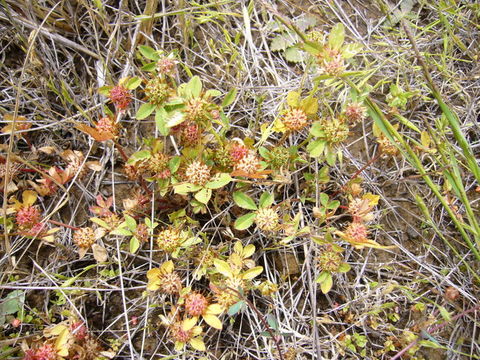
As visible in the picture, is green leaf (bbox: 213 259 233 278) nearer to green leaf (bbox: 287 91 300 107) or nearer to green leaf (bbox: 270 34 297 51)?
green leaf (bbox: 287 91 300 107)

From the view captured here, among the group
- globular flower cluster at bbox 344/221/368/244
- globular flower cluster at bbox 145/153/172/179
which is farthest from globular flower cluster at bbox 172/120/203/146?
globular flower cluster at bbox 344/221/368/244

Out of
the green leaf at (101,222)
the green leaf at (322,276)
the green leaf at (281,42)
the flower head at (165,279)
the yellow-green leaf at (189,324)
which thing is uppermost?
the green leaf at (281,42)


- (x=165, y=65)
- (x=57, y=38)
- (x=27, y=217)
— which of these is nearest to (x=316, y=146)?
(x=165, y=65)

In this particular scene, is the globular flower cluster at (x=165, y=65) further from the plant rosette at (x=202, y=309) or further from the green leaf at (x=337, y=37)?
the plant rosette at (x=202, y=309)

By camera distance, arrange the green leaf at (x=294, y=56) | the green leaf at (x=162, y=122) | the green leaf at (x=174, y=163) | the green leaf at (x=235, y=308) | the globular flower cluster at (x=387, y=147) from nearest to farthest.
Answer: the green leaf at (x=235, y=308) < the green leaf at (x=162, y=122) < the green leaf at (x=174, y=163) < the globular flower cluster at (x=387, y=147) < the green leaf at (x=294, y=56)

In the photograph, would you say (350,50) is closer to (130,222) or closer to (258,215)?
(258,215)

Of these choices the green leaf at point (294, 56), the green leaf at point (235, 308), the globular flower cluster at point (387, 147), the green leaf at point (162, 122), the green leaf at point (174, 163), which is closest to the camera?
the green leaf at point (235, 308)

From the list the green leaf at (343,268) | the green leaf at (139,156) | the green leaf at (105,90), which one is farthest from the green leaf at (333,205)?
the green leaf at (105,90)
